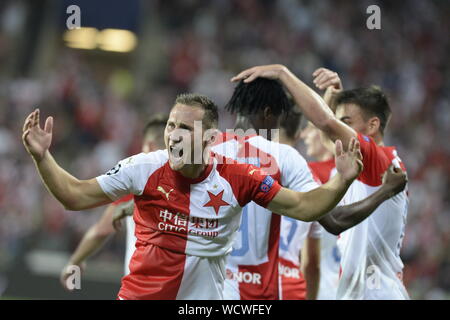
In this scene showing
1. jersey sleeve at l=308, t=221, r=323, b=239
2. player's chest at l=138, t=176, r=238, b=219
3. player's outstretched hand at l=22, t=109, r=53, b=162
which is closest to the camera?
player's outstretched hand at l=22, t=109, r=53, b=162

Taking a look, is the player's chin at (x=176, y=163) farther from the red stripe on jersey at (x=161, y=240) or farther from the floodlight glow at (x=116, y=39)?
the floodlight glow at (x=116, y=39)

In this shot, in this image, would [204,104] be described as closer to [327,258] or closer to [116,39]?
[327,258]

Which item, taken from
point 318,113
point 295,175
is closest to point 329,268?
point 295,175

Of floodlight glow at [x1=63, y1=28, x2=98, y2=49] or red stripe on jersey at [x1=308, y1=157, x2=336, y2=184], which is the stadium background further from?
red stripe on jersey at [x1=308, y1=157, x2=336, y2=184]

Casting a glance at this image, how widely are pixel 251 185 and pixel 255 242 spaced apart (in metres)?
0.87

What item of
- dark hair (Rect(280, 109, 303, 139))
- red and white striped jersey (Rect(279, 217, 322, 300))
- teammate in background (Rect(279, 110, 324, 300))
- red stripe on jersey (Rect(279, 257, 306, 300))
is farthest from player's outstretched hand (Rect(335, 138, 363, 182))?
red stripe on jersey (Rect(279, 257, 306, 300))

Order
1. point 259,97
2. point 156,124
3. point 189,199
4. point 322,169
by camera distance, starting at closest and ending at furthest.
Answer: point 189,199
point 259,97
point 322,169
point 156,124

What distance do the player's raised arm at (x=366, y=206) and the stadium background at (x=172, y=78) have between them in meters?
6.53

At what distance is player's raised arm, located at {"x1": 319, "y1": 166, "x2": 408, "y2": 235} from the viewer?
4.29 m

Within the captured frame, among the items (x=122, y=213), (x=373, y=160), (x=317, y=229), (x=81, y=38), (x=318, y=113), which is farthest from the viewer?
(x=81, y=38)

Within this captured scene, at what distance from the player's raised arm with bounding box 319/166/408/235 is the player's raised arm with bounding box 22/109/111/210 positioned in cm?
165

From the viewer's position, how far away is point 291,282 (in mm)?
5254

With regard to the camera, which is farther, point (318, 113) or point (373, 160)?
point (373, 160)
